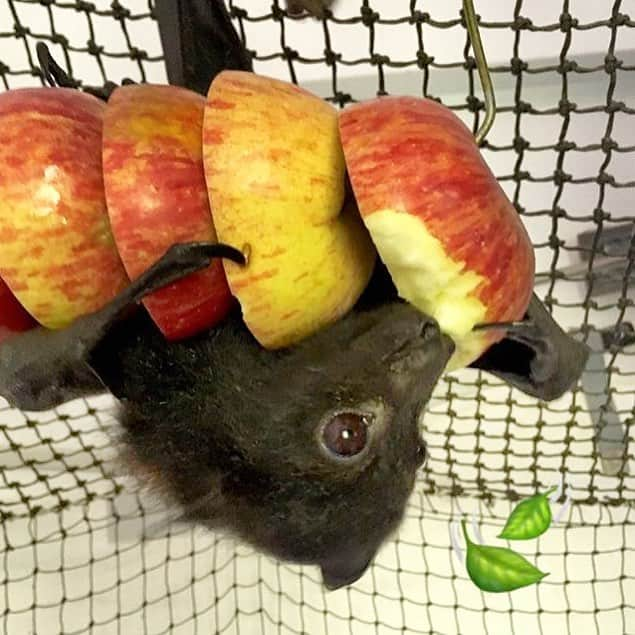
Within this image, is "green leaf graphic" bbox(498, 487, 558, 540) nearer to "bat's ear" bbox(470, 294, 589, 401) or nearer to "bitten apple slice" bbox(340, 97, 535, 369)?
"bat's ear" bbox(470, 294, 589, 401)

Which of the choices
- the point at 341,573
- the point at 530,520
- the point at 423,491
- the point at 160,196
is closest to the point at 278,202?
the point at 160,196

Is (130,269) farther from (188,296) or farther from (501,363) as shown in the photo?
(501,363)

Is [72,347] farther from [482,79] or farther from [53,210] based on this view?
[482,79]

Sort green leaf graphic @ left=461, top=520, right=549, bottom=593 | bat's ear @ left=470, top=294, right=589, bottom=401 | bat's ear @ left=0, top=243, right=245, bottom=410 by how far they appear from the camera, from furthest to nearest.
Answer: green leaf graphic @ left=461, top=520, right=549, bottom=593, bat's ear @ left=470, top=294, right=589, bottom=401, bat's ear @ left=0, top=243, right=245, bottom=410

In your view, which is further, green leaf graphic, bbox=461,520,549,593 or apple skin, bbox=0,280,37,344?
green leaf graphic, bbox=461,520,549,593

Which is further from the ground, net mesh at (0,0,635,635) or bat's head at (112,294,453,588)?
bat's head at (112,294,453,588)

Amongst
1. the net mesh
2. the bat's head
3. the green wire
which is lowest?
the net mesh

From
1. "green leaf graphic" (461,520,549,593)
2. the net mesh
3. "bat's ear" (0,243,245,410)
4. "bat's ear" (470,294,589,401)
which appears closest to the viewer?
"bat's ear" (0,243,245,410)

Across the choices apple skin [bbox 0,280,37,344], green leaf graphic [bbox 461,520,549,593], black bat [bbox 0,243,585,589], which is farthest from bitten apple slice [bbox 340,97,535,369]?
green leaf graphic [bbox 461,520,549,593]
